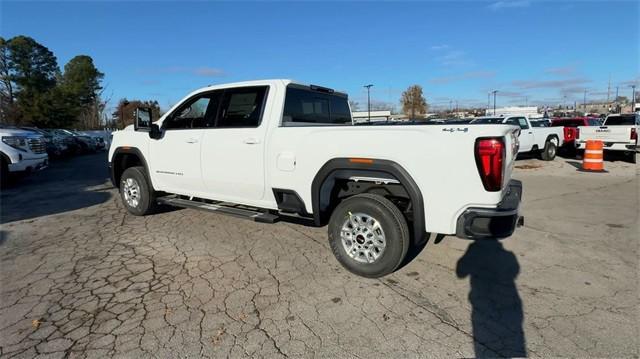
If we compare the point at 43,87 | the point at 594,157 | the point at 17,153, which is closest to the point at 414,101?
the point at 43,87

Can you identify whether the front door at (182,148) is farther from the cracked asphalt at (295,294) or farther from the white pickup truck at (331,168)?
the cracked asphalt at (295,294)

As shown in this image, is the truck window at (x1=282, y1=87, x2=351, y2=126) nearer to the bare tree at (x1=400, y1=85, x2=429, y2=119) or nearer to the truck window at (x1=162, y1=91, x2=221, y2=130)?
the truck window at (x1=162, y1=91, x2=221, y2=130)

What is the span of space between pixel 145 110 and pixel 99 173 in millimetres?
8617

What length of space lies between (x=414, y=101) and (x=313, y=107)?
75.5 meters

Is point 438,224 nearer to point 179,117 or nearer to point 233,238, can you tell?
point 233,238

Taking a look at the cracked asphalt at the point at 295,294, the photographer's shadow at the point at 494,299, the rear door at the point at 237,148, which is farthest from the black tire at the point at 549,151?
the rear door at the point at 237,148

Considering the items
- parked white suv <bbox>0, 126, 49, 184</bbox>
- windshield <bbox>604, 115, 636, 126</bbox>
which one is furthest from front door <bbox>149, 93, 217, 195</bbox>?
windshield <bbox>604, 115, 636, 126</bbox>

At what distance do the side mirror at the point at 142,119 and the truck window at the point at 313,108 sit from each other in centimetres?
236

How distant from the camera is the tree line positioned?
3800 centimetres

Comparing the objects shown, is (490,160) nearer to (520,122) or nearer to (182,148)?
(182,148)

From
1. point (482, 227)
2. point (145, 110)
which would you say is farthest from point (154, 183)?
point (482, 227)

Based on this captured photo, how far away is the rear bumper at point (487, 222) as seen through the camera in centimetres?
331

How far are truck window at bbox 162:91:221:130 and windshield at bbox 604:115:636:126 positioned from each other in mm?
16057

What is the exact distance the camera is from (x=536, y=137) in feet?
47.5
